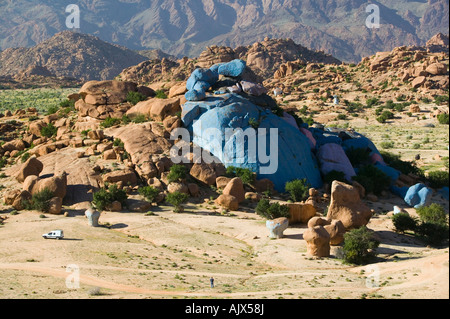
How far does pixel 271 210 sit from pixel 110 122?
1995 cm

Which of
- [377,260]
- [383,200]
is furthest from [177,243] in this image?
[383,200]

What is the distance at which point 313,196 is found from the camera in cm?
3359

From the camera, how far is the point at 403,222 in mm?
26938

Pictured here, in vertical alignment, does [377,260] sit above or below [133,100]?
below

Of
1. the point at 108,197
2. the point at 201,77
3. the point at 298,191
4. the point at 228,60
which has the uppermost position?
the point at 228,60

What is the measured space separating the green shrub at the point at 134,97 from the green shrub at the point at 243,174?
14.3 meters

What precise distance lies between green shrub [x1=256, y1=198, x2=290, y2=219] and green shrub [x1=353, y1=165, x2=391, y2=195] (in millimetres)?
10167

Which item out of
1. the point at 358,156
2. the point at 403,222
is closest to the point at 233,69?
the point at 358,156

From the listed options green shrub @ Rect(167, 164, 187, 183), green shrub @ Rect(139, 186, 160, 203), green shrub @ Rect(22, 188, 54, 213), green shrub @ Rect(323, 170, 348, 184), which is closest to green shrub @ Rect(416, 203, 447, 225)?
green shrub @ Rect(323, 170, 348, 184)

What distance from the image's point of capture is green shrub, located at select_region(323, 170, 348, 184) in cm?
3712

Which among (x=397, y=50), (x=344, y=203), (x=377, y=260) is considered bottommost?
(x=377, y=260)

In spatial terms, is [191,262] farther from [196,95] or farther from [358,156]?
[358,156]

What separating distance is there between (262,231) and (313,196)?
7.64 metres
